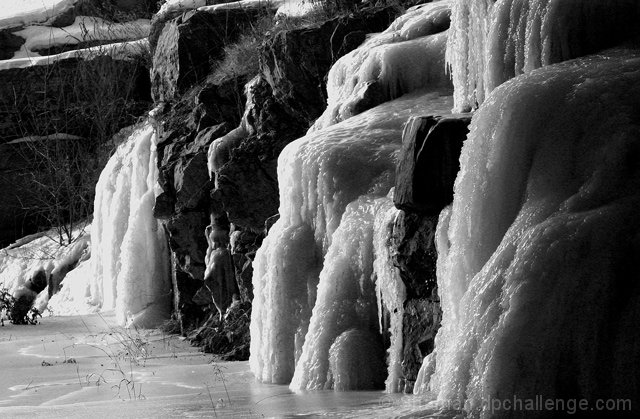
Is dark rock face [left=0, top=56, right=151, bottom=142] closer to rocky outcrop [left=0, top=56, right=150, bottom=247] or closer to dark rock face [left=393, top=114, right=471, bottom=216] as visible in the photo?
rocky outcrop [left=0, top=56, right=150, bottom=247]

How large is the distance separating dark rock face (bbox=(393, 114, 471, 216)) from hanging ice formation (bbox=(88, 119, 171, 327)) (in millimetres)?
8548

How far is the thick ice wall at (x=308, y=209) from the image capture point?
815cm

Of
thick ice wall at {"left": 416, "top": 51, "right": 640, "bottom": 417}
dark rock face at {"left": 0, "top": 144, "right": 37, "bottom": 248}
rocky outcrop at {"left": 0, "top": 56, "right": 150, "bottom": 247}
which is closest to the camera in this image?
thick ice wall at {"left": 416, "top": 51, "right": 640, "bottom": 417}

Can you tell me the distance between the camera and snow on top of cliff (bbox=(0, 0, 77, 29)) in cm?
2406

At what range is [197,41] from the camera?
48.1ft

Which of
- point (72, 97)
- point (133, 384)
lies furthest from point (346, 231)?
point (72, 97)

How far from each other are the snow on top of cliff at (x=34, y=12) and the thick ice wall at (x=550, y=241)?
798 inches

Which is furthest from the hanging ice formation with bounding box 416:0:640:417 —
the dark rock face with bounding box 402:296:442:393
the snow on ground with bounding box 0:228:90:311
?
the snow on ground with bounding box 0:228:90:311

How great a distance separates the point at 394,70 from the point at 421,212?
3.11m

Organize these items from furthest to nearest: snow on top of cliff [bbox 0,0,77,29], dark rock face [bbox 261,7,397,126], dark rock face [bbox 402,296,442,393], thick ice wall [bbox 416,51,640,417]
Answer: snow on top of cliff [bbox 0,0,77,29] → dark rock face [bbox 261,7,397,126] → dark rock face [bbox 402,296,442,393] → thick ice wall [bbox 416,51,640,417]

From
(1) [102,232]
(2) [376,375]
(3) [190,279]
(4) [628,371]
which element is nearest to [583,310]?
(4) [628,371]

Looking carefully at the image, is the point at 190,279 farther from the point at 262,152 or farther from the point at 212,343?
the point at 262,152

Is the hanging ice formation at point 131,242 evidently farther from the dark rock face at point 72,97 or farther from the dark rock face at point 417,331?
the dark rock face at point 417,331

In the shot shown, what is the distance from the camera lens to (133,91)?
68.4ft
